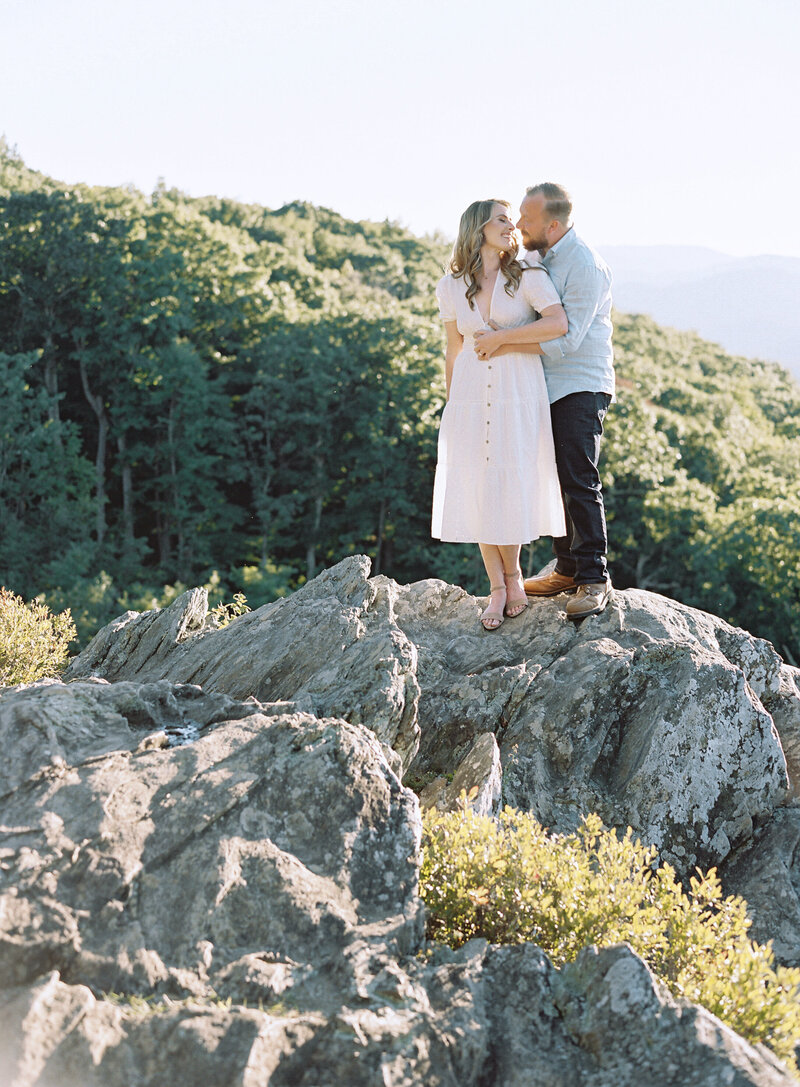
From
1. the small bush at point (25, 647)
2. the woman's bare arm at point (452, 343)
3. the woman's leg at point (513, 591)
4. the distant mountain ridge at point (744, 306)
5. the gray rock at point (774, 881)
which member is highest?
the distant mountain ridge at point (744, 306)

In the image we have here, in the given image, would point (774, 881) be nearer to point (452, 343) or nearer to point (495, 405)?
point (495, 405)

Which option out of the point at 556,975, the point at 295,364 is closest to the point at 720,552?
the point at 295,364

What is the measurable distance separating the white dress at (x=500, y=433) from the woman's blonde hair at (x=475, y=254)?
0.06 meters

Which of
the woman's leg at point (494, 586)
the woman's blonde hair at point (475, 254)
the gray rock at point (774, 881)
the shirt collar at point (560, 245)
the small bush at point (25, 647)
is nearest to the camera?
the gray rock at point (774, 881)

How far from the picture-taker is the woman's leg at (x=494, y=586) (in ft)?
23.4

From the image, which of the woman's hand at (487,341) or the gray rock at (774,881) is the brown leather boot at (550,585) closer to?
the woman's hand at (487,341)

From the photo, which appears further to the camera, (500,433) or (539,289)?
(500,433)

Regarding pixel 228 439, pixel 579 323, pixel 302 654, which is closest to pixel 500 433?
pixel 579 323

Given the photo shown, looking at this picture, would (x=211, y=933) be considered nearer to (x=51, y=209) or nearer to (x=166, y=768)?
(x=166, y=768)

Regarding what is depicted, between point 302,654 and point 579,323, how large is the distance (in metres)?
2.89

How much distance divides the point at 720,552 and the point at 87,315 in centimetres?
2351

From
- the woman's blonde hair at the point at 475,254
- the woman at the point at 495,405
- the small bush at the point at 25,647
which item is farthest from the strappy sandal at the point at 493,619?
the small bush at the point at 25,647

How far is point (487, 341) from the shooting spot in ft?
21.4

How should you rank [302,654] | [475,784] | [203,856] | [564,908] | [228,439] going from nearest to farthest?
1. [203,856]
2. [564,908]
3. [475,784]
4. [302,654]
5. [228,439]
